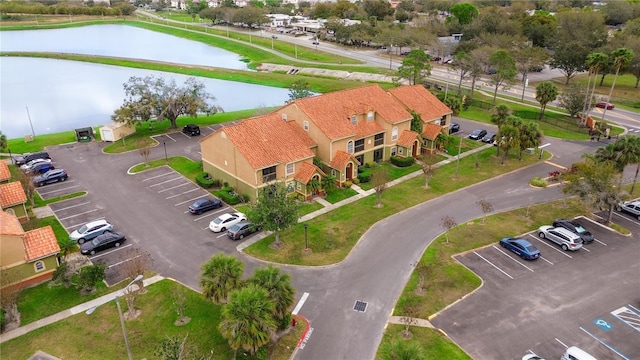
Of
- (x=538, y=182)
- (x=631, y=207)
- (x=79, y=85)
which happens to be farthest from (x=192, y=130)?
(x=79, y=85)

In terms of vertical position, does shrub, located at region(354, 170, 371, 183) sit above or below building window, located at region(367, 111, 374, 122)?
below

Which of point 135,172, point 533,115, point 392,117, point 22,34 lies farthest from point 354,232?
point 22,34

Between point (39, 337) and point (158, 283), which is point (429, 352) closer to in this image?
point (158, 283)

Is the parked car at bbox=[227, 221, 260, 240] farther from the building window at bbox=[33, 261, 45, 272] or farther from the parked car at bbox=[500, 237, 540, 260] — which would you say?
the parked car at bbox=[500, 237, 540, 260]

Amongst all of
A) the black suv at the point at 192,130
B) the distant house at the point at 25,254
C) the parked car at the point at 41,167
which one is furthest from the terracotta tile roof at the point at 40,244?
the black suv at the point at 192,130

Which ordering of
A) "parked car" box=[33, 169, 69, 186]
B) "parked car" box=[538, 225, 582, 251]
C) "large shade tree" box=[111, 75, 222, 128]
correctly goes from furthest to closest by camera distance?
1. "large shade tree" box=[111, 75, 222, 128]
2. "parked car" box=[33, 169, 69, 186]
3. "parked car" box=[538, 225, 582, 251]

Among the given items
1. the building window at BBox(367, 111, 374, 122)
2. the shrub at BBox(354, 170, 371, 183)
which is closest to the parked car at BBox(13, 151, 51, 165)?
the shrub at BBox(354, 170, 371, 183)

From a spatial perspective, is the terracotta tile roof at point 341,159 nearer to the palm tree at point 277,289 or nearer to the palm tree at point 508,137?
the palm tree at point 508,137
